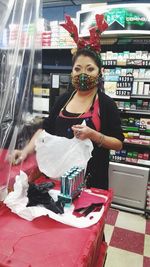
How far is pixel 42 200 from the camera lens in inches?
35.2

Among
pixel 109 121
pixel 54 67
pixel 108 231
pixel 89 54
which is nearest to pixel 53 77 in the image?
pixel 54 67

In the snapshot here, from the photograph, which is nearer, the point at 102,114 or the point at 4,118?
the point at 4,118

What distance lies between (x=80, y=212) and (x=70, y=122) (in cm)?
54

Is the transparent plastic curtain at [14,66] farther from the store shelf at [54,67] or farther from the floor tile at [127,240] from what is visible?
the store shelf at [54,67]

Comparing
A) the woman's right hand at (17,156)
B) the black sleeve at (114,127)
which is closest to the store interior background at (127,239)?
the black sleeve at (114,127)

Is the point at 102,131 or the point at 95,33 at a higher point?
the point at 95,33

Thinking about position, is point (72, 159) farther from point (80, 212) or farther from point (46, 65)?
point (46, 65)

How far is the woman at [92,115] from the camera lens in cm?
126

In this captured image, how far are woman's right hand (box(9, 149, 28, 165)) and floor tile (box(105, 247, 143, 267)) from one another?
1.30 meters

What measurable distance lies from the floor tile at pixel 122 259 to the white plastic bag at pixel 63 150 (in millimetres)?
1216

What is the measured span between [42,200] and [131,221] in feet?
6.08

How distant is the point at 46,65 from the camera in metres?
3.54

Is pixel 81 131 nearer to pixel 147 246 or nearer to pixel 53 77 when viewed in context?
pixel 147 246

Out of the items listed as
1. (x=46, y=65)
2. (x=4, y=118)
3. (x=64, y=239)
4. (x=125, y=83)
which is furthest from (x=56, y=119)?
(x=46, y=65)
